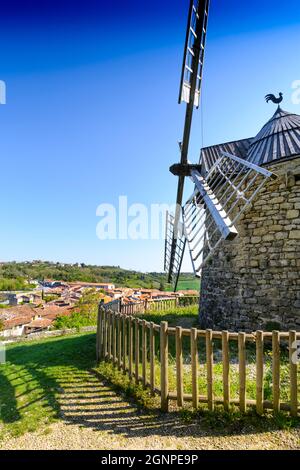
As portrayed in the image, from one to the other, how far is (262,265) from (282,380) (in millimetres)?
2915

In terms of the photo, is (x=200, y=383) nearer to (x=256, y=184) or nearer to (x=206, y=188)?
(x=256, y=184)

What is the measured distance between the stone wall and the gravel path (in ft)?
11.5

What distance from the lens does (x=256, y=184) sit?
6875 millimetres

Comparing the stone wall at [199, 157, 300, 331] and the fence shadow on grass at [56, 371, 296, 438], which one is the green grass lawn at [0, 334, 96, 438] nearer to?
the fence shadow on grass at [56, 371, 296, 438]

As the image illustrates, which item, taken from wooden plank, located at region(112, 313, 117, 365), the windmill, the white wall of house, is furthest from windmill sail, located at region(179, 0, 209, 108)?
the white wall of house

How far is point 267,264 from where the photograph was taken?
6414 millimetres

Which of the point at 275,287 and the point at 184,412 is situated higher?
the point at 275,287

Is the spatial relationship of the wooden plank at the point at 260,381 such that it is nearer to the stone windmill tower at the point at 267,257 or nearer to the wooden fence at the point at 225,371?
the wooden fence at the point at 225,371

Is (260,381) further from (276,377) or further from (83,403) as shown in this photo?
(83,403)

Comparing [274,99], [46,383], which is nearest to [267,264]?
[46,383]

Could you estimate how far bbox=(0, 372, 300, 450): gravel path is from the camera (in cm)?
285

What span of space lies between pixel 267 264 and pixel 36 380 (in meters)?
5.80

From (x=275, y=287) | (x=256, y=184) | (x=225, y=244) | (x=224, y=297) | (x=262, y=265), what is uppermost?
(x=256, y=184)
